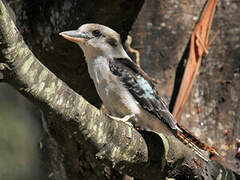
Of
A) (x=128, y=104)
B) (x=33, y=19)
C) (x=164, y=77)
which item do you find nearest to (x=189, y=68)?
(x=164, y=77)

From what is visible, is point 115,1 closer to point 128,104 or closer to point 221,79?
point 128,104

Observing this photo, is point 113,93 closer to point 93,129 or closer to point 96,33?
point 96,33

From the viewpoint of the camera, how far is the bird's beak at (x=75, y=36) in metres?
3.02

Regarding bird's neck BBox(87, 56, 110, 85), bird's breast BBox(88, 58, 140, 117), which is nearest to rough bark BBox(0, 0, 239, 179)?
bird's breast BBox(88, 58, 140, 117)

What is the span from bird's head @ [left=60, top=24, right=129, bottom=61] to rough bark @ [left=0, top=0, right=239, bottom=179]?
Result: 37.8 inches

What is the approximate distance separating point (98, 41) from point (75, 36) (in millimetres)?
290

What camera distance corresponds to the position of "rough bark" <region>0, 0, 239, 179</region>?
179 cm

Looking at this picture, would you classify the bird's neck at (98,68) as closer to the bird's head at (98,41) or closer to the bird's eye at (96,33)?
the bird's head at (98,41)

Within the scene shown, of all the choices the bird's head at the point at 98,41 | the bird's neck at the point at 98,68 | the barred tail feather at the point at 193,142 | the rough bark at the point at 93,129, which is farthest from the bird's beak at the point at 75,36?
the barred tail feather at the point at 193,142

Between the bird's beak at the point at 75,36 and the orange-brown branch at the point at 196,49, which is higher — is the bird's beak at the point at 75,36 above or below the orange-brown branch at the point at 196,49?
above

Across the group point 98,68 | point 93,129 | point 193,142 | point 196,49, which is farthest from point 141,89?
point 93,129

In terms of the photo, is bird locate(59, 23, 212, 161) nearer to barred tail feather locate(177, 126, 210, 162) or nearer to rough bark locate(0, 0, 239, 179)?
barred tail feather locate(177, 126, 210, 162)

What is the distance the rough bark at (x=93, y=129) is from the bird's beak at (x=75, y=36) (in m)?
0.78

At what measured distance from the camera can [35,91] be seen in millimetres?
1854
